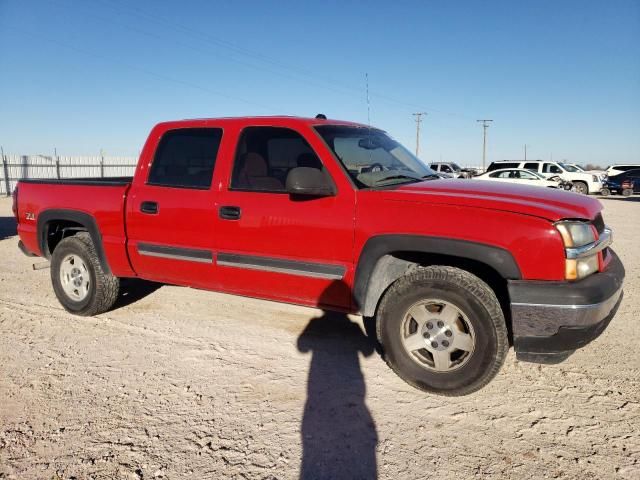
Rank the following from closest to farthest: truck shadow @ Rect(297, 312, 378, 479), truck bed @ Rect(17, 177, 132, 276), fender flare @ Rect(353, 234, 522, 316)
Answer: truck shadow @ Rect(297, 312, 378, 479) → fender flare @ Rect(353, 234, 522, 316) → truck bed @ Rect(17, 177, 132, 276)

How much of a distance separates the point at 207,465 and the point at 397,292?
1586 mm

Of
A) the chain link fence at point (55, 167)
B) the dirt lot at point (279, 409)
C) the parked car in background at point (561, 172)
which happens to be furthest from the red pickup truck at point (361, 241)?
the parked car in background at point (561, 172)

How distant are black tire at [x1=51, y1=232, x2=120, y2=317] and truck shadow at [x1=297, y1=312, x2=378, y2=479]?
202cm

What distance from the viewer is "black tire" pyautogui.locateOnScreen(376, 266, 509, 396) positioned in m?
2.94

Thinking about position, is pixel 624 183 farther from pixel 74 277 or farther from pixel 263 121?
pixel 74 277

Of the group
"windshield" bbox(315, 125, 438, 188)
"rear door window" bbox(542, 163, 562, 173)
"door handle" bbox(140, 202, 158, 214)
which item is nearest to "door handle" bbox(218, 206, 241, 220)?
"door handle" bbox(140, 202, 158, 214)

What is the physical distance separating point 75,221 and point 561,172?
24.1 metres

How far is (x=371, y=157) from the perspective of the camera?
3877mm

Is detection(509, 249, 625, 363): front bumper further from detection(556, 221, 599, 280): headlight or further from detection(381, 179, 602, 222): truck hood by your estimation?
detection(381, 179, 602, 222): truck hood

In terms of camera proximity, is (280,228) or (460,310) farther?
(280,228)

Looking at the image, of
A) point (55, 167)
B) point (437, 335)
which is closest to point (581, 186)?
point (437, 335)

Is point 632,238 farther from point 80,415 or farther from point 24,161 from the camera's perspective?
point 24,161

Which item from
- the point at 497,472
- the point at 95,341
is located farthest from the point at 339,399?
the point at 95,341

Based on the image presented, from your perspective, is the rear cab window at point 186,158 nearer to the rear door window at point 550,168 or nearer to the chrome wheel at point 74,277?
the chrome wheel at point 74,277
